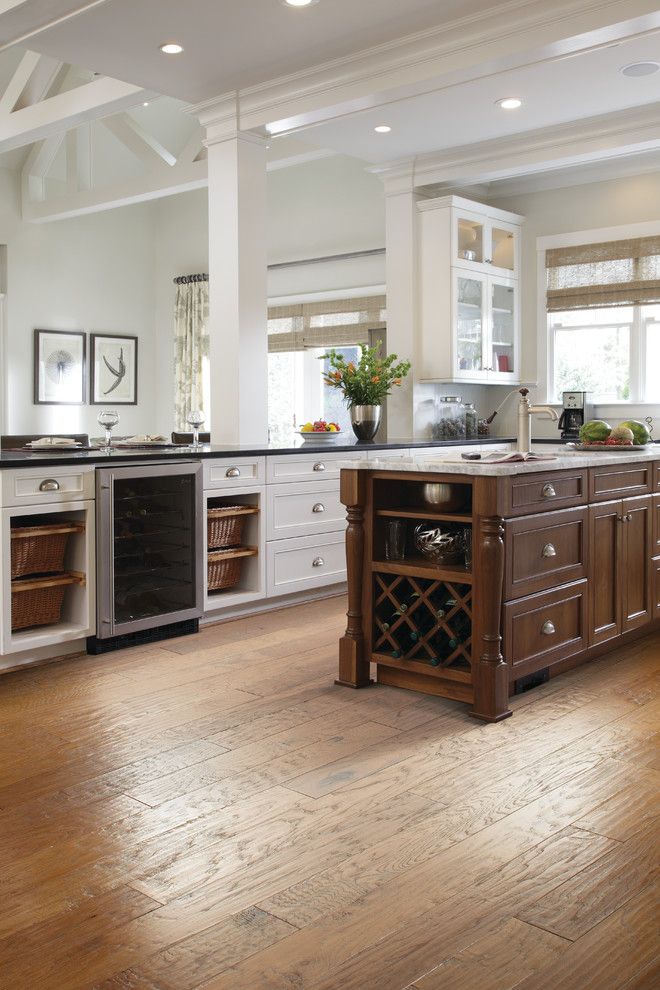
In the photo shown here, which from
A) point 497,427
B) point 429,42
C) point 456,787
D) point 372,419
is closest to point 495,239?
point 497,427

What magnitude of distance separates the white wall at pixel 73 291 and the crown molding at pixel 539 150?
12.6 feet

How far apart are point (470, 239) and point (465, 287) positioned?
1.26 feet

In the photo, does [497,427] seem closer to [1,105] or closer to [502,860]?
[1,105]

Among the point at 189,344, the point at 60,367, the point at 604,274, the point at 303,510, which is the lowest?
the point at 303,510

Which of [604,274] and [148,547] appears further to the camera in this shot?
[604,274]

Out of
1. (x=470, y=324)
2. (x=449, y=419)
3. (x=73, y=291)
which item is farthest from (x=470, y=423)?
(x=73, y=291)

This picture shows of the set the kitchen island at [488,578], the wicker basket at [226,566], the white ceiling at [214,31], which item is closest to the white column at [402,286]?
the white ceiling at [214,31]

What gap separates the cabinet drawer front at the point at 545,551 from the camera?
3.21 meters

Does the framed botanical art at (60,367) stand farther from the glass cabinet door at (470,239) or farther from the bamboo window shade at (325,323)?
the glass cabinet door at (470,239)

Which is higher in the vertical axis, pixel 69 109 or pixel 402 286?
pixel 69 109

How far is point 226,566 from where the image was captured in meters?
4.65

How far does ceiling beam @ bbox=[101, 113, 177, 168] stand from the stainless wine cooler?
14.0 ft

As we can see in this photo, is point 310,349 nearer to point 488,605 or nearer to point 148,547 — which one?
point 148,547

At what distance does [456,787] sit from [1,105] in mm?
6191
